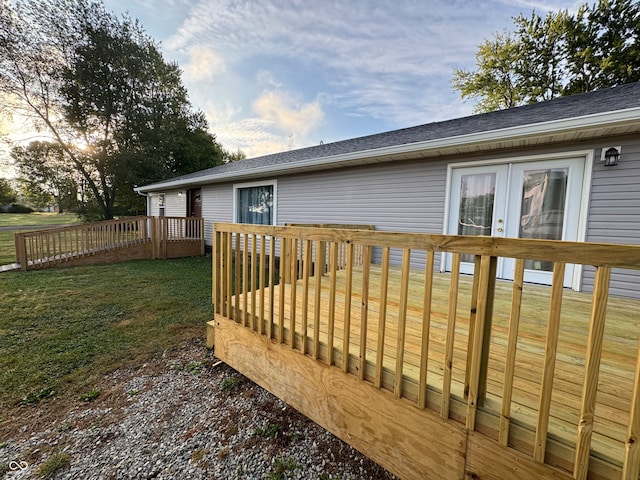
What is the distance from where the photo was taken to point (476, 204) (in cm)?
430

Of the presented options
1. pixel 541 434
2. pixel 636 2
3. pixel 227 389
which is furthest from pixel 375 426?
pixel 636 2

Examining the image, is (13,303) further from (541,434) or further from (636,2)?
(636,2)

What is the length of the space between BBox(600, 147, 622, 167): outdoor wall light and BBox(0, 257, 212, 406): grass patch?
5.26 metres

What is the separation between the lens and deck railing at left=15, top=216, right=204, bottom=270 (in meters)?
6.32

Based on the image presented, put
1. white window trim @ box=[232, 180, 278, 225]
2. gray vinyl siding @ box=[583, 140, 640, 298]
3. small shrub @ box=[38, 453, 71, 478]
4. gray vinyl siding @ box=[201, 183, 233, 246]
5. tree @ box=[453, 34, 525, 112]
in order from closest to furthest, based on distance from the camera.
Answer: small shrub @ box=[38, 453, 71, 478] → gray vinyl siding @ box=[583, 140, 640, 298] → white window trim @ box=[232, 180, 278, 225] → gray vinyl siding @ box=[201, 183, 233, 246] → tree @ box=[453, 34, 525, 112]

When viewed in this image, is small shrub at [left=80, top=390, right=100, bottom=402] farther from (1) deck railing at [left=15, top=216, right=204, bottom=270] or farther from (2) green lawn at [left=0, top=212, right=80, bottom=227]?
(2) green lawn at [left=0, top=212, right=80, bottom=227]

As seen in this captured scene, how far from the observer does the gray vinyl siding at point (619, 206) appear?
3.25 metres

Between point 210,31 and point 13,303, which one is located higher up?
point 210,31

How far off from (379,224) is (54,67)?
730 inches


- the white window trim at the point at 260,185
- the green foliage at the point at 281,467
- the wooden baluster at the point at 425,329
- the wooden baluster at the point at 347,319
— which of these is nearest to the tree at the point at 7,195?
the white window trim at the point at 260,185

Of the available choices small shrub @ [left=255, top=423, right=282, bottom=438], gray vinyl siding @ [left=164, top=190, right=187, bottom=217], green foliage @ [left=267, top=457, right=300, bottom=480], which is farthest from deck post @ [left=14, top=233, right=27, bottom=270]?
green foliage @ [left=267, top=457, right=300, bottom=480]

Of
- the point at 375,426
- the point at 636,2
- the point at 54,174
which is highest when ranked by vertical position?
the point at 636,2

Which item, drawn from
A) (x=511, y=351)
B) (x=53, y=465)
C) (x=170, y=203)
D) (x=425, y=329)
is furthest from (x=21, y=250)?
(x=511, y=351)

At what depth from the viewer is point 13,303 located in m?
3.97
